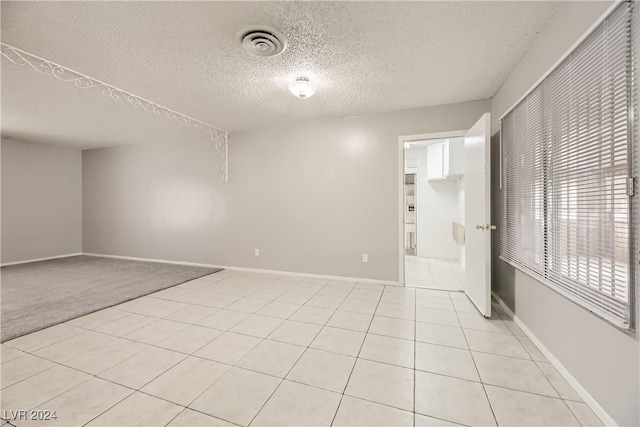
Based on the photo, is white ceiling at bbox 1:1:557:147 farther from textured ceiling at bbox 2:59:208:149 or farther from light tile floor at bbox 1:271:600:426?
light tile floor at bbox 1:271:600:426

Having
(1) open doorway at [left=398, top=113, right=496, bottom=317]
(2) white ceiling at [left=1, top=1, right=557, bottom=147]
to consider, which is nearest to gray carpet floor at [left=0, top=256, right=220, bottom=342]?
(2) white ceiling at [left=1, top=1, right=557, bottom=147]

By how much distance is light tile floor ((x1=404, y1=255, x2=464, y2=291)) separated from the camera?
368 cm

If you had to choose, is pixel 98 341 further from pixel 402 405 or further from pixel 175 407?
pixel 402 405

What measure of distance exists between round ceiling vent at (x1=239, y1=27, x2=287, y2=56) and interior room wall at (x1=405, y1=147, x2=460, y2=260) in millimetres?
4597

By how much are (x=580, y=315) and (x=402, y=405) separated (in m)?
1.16

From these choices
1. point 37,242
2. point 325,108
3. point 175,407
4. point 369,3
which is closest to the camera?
point 175,407

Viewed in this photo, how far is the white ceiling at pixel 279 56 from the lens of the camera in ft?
5.82

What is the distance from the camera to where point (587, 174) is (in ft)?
4.66

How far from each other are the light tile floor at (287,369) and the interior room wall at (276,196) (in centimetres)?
127

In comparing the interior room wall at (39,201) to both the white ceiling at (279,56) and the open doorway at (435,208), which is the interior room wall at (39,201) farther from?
the open doorway at (435,208)

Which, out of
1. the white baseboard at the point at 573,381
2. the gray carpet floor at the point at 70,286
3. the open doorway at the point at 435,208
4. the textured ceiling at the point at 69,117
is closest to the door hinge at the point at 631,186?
the white baseboard at the point at 573,381

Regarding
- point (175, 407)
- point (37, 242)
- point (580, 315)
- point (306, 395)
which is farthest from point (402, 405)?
point (37, 242)

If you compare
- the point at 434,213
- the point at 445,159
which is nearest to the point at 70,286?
the point at 445,159

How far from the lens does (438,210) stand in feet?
18.9
